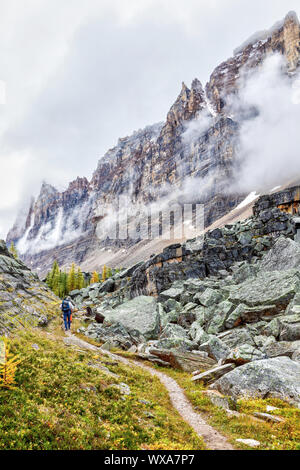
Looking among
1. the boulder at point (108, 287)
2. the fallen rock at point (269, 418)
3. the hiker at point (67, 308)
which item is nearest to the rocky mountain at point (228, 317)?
the fallen rock at point (269, 418)

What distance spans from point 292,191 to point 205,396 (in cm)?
7026

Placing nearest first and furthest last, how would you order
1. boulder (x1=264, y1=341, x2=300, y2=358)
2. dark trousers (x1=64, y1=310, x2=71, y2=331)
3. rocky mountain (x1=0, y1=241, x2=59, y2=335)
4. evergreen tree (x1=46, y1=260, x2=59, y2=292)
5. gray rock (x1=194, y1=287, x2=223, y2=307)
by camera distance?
boulder (x1=264, y1=341, x2=300, y2=358)
rocky mountain (x1=0, y1=241, x2=59, y2=335)
dark trousers (x1=64, y1=310, x2=71, y2=331)
gray rock (x1=194, y1=287, x2=223, y2=307)
evergreen tree (x1=46, y1=260, x2=59, y2=292)

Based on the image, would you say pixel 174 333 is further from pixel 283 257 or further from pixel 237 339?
pixel 283 257

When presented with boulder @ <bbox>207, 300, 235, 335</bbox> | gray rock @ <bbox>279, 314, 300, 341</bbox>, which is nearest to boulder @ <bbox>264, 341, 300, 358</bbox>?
gray rock @ <bbox>279, 314, 300, 341</bbox>

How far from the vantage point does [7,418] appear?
25.0 ft

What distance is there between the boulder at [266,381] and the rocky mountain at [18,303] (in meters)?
15.1

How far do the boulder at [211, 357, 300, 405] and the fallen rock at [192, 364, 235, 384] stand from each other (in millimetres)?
1509

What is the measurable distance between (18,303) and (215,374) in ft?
82.2

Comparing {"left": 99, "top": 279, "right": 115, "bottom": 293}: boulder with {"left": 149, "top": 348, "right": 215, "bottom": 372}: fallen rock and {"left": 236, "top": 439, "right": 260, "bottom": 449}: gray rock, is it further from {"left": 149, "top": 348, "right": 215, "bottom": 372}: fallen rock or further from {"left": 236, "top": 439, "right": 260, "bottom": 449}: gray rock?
{"left": 236, "top": 439, "right": 260, "bottom": 449}: gray rock

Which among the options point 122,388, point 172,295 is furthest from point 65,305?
point 172,295

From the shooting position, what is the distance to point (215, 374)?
16.8 metres

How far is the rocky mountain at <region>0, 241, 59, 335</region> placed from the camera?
24750 millimetres
